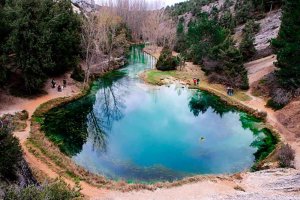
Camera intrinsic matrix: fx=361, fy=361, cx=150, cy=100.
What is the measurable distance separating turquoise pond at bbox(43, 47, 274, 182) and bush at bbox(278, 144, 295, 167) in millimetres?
3510

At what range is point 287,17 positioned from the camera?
A: 52562 millimetres

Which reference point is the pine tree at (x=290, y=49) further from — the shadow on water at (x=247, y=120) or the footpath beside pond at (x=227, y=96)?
the shadow on water at (x=247, y=120)

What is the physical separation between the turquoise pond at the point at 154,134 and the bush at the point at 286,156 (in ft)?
11.5

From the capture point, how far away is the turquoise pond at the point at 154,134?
119 ft

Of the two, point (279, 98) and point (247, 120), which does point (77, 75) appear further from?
point (279, 98)

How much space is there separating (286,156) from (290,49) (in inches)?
791

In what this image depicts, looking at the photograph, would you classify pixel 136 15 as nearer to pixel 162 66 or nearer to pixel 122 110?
pixel 162 66

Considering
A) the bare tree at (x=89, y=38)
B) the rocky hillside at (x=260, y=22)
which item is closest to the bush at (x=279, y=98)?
the rocky hillside at (x=260, y=22)

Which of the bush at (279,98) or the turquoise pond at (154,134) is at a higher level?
the bush at (279,98)

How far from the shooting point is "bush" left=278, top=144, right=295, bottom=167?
3391 centimetres

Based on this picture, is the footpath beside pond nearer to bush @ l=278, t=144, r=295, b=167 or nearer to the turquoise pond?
bush @ l=278, t=144, r=295, b=167

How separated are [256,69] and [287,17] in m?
12.6

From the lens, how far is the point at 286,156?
113 feet

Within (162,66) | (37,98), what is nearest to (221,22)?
(162,66)
